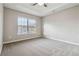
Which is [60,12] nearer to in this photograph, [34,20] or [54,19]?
[54,19]

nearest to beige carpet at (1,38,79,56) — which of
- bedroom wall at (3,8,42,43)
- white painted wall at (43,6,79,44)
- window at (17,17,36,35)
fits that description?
bedroom wall at (3,8,42,43)

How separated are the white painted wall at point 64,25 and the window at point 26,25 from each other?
1.39 meters

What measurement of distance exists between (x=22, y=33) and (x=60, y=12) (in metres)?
3.47

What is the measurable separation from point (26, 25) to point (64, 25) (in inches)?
123

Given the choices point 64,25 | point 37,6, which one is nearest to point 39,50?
point 37,6

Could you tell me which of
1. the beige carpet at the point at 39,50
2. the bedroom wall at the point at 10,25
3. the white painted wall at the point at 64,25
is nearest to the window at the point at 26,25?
the bedroom wall at the point at 10,25

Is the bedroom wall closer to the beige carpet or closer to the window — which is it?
the window

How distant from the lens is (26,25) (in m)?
5.01

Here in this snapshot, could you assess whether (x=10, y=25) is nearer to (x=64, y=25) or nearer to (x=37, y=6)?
(x=37, y=6)

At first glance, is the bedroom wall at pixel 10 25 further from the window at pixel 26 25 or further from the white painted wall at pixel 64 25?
the white painted wall at pixel 64 25

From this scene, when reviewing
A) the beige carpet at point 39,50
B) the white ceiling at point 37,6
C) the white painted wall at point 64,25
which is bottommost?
the beige carpet at point 39,50

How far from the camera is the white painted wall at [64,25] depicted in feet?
11.7

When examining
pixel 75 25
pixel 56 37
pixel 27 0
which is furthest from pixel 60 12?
pixel 27 0

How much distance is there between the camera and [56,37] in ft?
15.6
